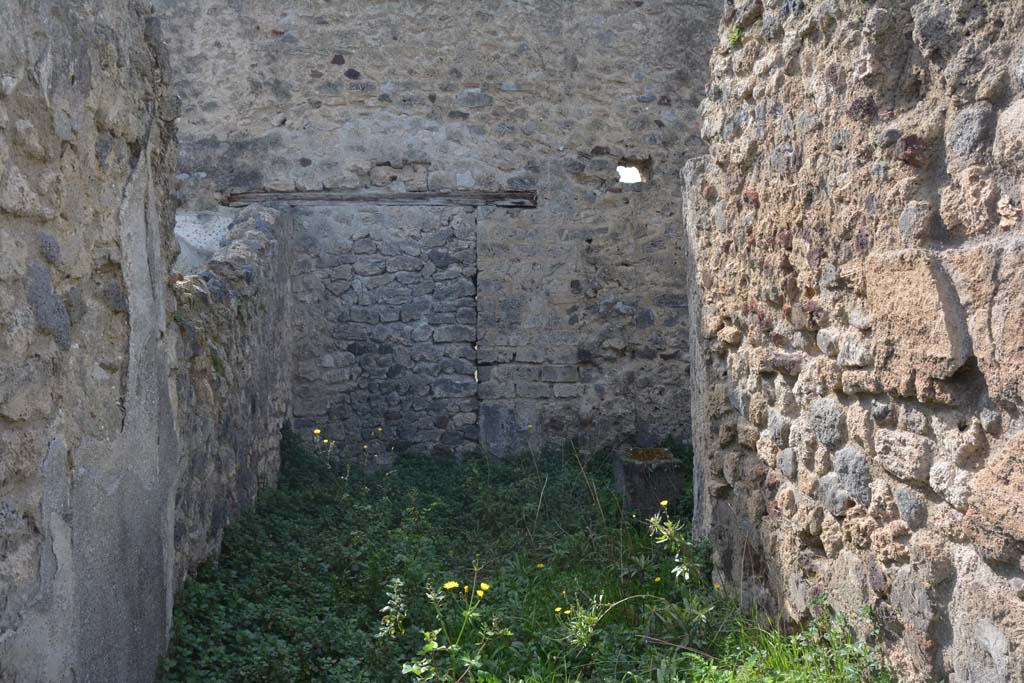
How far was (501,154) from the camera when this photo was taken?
7.98 metres

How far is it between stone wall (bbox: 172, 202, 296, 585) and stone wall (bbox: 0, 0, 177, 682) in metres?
0.63

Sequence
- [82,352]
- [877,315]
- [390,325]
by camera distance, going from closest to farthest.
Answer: [82,352], [877,315], [390,325]

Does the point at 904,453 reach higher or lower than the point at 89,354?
lower

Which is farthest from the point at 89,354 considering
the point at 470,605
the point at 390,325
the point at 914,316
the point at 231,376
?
the point at 390,325

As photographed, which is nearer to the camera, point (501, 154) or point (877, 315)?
point (877, 315)

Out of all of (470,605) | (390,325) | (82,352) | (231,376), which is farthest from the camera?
(390,325)

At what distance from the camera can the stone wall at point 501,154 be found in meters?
7.90

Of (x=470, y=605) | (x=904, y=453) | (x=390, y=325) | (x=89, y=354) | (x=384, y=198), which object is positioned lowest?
(x=470, y=605)

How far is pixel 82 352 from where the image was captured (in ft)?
8.07

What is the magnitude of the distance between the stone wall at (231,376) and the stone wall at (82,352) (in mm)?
626

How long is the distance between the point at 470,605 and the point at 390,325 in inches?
164

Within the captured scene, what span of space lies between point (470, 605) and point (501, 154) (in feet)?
15.8

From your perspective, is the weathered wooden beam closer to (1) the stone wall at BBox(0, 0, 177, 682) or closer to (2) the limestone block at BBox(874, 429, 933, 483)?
(1) the stone wall at BBox(0, 0, 177, 682)

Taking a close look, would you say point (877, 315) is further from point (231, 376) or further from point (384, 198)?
point (384, 198)
